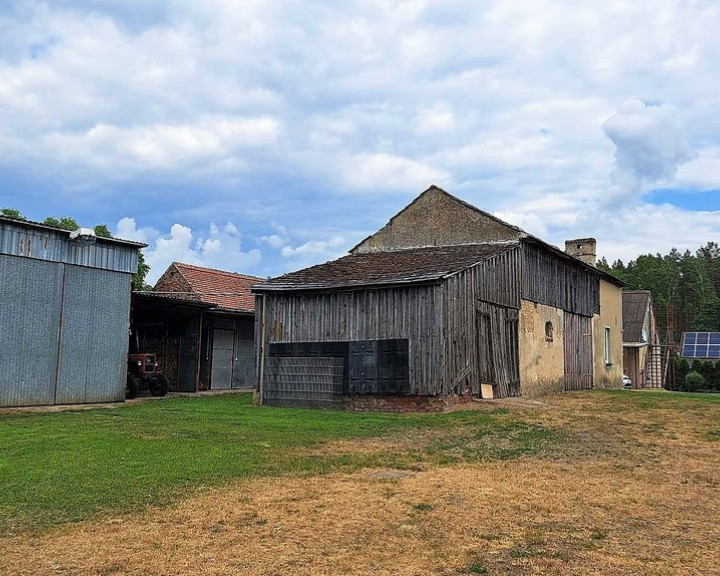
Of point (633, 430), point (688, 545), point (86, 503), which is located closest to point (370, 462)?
point (86, 503)

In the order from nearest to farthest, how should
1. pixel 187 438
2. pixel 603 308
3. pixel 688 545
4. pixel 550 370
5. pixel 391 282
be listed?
pixel 688 545 < pixel 187 438 < pixel 391 282 < pixel 550 370 < pixel 603 308

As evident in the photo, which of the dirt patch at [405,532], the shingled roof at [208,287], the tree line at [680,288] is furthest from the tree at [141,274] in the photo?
the tree line at [680,288]

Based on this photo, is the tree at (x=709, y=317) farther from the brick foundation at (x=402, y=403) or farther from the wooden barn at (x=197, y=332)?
the brick foundation at (x=402, y=403)

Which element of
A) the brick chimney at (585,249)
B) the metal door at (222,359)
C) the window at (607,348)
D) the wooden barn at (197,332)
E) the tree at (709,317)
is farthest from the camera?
the tree at (709,317)

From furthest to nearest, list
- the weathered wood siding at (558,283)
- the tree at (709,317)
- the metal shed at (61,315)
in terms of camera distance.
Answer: the tree at (709,317)
the weathered wood siding at (558,283)
the metal shed at (61,315)

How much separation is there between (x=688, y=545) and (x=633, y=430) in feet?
26.5

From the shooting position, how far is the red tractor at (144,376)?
2053 centimetres

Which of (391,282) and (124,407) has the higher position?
(391,282)

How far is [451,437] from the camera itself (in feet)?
38.3

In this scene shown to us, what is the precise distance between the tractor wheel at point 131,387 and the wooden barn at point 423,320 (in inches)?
188

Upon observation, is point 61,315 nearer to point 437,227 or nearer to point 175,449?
point 175,449

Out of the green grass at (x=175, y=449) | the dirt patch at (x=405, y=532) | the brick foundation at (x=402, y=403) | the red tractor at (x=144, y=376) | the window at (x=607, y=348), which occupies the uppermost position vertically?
the window at (x=607, y=348)

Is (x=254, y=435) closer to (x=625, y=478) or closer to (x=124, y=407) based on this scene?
(x=625, y=478)

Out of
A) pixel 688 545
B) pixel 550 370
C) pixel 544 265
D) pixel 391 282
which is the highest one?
pixel 544 265
